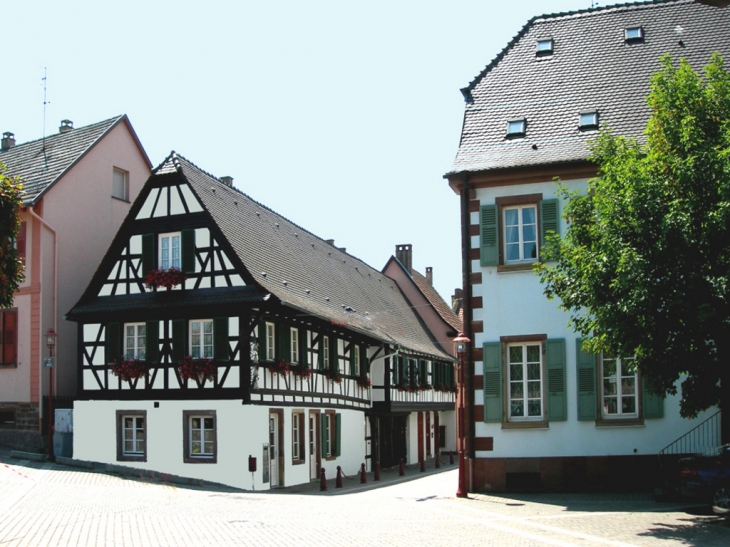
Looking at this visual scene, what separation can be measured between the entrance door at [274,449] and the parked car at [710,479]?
1353 centimetres

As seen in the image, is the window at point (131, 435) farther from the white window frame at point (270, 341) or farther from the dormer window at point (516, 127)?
the dormer window at point (516, 127)

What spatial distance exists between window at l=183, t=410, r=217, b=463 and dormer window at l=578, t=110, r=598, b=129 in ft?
42.9

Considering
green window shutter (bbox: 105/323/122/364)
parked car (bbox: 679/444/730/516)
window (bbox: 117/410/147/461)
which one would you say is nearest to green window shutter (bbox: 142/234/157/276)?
green window shutter (bbox: 105/323/122/364)

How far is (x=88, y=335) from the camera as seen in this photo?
29812mm

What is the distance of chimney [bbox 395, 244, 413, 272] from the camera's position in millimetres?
56062

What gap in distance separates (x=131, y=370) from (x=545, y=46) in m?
15.2

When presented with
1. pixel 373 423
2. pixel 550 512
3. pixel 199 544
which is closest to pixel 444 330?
pixel 373 423

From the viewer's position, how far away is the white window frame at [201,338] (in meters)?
27.9

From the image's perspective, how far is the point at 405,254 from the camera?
56.3 m

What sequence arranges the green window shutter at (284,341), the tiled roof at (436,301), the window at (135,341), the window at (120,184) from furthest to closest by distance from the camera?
the tiled roof at (436,301), the window at (120,184), the window at (135,341), the green window shutter at (284,341)

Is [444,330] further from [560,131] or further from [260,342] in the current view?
[560,131]

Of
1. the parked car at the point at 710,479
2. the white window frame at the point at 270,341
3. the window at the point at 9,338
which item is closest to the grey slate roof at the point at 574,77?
the parked car at the point at 710,479

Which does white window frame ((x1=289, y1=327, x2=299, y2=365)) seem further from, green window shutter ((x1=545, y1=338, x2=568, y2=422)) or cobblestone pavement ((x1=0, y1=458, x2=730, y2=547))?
green window shutter ((x1=545, y1=338, x2=568, y2=422))

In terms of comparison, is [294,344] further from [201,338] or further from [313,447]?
[313,447]
